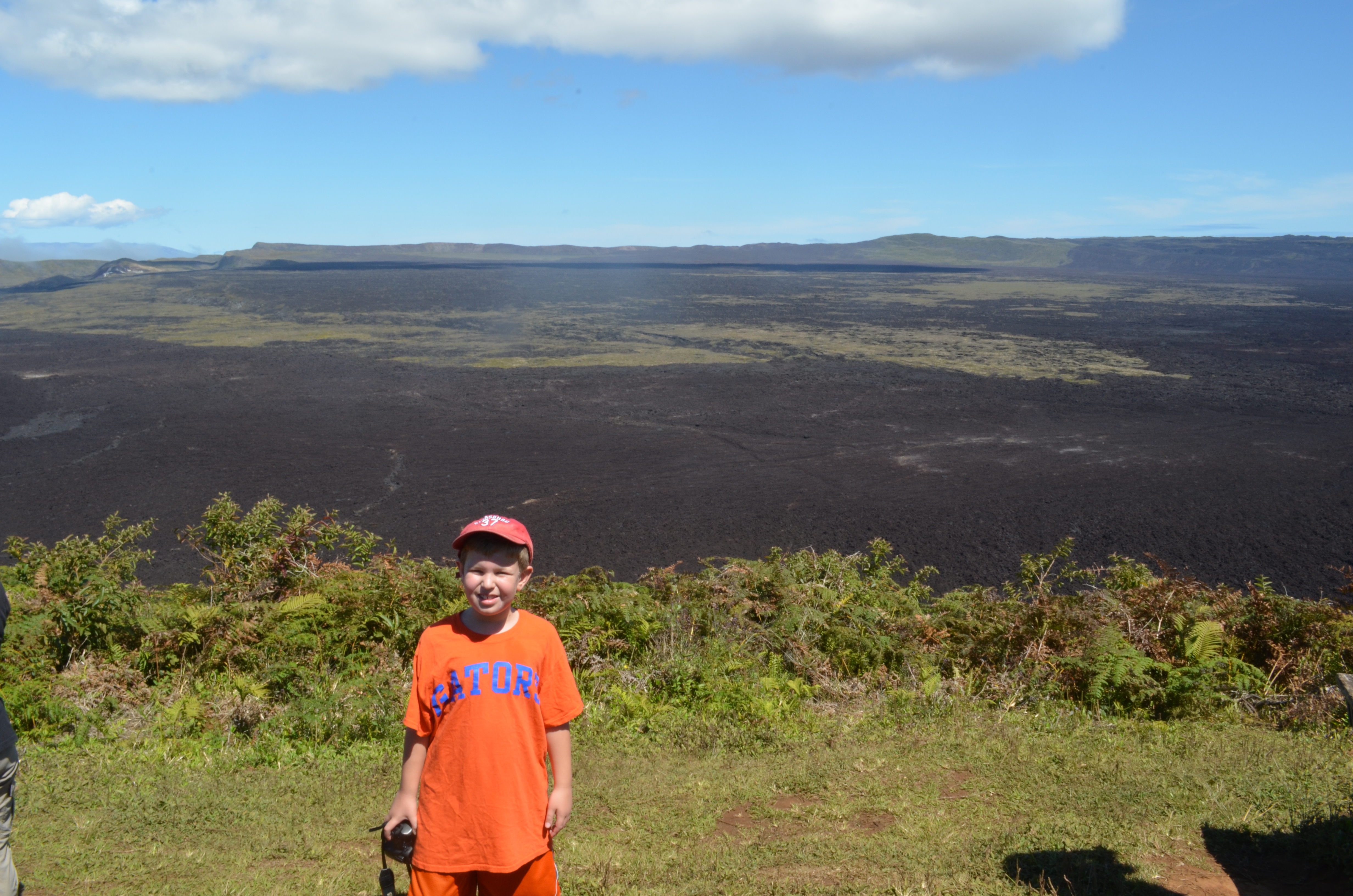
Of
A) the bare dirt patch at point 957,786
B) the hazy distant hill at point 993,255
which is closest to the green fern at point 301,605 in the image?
the bare dirt patch at point 957,786

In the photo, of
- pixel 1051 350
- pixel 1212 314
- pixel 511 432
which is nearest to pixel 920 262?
pixel 1212 314

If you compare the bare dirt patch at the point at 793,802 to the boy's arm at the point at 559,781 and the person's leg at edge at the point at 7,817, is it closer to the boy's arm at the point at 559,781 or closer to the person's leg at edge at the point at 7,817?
the boy's arm at the point at 559,781

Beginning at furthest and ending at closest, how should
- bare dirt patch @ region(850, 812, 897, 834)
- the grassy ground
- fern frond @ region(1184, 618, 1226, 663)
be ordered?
1. fern frond @ region(1184, 618, 1226, 663)
2. bare dirt patch @ region(850, 812, 897, 834)
3. the grassy ground

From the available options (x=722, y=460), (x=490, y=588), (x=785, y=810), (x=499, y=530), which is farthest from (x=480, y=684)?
(x=722, y=460)

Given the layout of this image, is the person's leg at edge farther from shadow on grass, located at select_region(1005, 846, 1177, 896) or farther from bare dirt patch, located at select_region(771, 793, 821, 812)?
shadow on grass, located at select_region(1005, 846, 1177, 896)

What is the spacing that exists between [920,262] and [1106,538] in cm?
14513

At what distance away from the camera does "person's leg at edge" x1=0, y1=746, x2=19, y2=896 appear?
3.17 m

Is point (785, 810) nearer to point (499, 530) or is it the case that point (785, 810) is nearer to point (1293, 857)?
point (1293, 857)

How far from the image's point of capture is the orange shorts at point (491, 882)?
2533mm

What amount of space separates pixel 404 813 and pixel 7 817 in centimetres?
161

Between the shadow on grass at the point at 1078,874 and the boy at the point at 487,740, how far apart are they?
1827 millimetres

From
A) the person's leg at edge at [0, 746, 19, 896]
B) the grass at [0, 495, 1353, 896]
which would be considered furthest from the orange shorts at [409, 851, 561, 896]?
the person's leg at edge at [0, 746, 19, 896]

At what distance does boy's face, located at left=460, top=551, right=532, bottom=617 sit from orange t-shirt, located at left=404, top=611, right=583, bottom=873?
0.10 metres

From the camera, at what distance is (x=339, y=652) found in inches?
255
